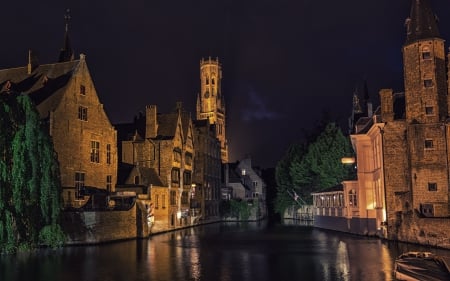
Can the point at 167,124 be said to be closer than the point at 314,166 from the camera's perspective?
Yes

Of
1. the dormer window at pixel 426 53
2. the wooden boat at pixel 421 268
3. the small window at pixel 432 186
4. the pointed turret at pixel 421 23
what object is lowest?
the wooden boat at pixel 421 268

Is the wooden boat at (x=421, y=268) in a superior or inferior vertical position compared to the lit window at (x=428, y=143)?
inferior

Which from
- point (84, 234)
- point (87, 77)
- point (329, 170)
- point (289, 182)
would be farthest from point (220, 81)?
point (84, 234)

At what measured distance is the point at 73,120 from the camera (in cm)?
5056

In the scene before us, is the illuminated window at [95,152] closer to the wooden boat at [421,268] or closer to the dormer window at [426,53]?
the dormer window at [426,53]

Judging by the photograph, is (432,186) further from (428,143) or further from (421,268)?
(421,268)

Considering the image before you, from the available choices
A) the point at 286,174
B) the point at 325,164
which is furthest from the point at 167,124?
the point at 286,174

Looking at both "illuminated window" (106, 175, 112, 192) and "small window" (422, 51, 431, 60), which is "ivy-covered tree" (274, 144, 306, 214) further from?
"small window" (422, 51, 431, 60)

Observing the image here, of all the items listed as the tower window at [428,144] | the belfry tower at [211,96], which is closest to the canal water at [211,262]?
the tower window at [428,144]

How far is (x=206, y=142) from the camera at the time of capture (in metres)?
88.8

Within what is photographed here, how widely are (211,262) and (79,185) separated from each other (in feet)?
78.7

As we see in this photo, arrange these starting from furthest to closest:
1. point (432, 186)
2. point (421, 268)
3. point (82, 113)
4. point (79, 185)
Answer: point (82, 113)
point (79, 185)
point (432, 186)
point (421, 268)

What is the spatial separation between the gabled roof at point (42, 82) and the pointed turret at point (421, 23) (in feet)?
106

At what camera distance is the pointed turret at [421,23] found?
144ft
